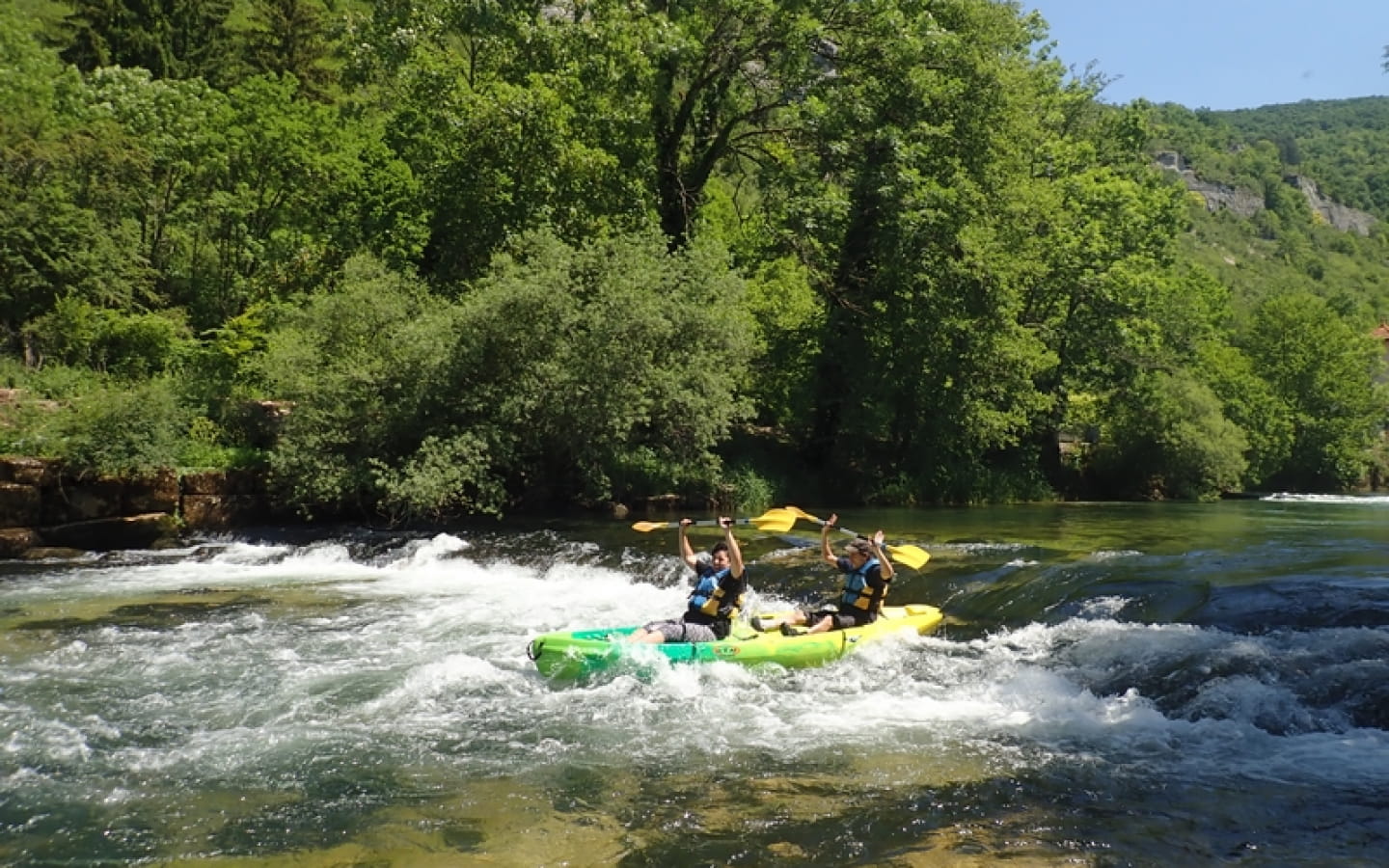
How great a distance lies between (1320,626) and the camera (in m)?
8.71

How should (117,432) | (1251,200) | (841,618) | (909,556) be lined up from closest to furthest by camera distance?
(841,618), (909,556), (117,432), (1251,200)

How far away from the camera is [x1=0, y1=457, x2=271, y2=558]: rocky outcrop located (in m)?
14.7

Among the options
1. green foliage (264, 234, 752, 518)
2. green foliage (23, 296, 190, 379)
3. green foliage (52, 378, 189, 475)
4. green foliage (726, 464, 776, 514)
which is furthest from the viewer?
green foliage (726, 464, 776, 514)

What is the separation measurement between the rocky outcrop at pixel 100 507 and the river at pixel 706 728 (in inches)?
113

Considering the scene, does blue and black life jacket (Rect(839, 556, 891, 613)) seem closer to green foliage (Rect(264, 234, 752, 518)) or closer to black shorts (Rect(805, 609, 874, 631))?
black shorts (Rect(805, 609, 874, 631))

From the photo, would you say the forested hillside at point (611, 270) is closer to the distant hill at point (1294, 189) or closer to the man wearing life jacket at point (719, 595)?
the man wearing life jacket at point (719, 595)

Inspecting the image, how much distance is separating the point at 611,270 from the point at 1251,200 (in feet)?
442

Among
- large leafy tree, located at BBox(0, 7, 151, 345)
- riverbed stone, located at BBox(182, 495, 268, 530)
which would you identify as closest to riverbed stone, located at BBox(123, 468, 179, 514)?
riverbed stone, located at BBox(182, 495, 268, 530)

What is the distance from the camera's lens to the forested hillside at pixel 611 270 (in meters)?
17.2

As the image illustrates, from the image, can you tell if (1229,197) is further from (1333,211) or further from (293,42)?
(293,42)

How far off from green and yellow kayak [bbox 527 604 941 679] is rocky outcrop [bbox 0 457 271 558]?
377 inches

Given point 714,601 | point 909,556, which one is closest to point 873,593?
point 714,601

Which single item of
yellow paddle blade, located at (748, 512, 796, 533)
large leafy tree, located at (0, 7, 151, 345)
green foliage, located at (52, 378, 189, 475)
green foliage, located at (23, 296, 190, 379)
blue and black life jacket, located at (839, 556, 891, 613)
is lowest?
blue and black life jacket, located at (839, 556, 891, 613)

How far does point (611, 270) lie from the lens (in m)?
17.9
